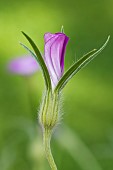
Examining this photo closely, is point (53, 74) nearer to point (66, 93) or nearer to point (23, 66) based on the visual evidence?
point (23, 66)

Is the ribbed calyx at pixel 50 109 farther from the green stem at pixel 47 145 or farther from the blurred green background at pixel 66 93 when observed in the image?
the blurred green background at pixel 66 93

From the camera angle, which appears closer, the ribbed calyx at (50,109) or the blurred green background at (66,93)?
the ribbed calyx at (50,109)

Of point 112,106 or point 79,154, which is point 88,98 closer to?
point 112,106

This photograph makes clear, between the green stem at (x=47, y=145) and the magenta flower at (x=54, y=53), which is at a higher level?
the magenta flower at (x=54, y=53)

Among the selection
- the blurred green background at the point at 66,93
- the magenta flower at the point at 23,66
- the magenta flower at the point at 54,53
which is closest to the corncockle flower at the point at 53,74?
the magenta flower at the point at 54,53

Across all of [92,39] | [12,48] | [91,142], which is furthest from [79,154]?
[92,39]

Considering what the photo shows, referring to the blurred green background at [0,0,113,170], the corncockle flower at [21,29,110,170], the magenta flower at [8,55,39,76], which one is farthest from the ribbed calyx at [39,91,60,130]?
the magenta flower at [8,55,39,76]
